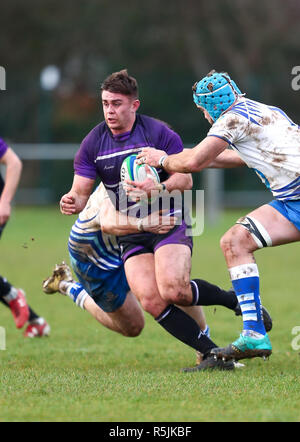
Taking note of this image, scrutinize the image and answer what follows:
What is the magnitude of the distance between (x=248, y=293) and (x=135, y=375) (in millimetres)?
956

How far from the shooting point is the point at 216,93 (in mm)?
5875

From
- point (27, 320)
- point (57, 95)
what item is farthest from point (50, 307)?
Result: point (57, 95)

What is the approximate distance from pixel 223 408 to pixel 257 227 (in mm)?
1565

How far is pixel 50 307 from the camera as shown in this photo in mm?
10078

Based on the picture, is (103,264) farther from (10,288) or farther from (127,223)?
(10,288)

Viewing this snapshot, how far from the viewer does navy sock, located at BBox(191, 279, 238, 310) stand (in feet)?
20.6

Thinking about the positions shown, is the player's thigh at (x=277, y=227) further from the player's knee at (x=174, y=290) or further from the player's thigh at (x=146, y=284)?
the player's thigh at (x=146, y=284)

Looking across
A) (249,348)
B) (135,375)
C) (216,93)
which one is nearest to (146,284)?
(135,375)

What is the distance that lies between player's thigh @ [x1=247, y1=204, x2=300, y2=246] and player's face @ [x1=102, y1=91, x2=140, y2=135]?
1215 mm

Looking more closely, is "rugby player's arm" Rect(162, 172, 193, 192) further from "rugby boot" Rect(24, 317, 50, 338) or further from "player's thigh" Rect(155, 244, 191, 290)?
"rugby boot" Rect(24, 317, 50, 338)

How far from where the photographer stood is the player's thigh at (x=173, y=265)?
237 inches

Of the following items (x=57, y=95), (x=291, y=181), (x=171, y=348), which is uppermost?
(x=57, y=95)

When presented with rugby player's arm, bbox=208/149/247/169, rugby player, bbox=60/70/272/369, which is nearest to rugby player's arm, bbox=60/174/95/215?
rugby player, bbox=60/70/272/369
